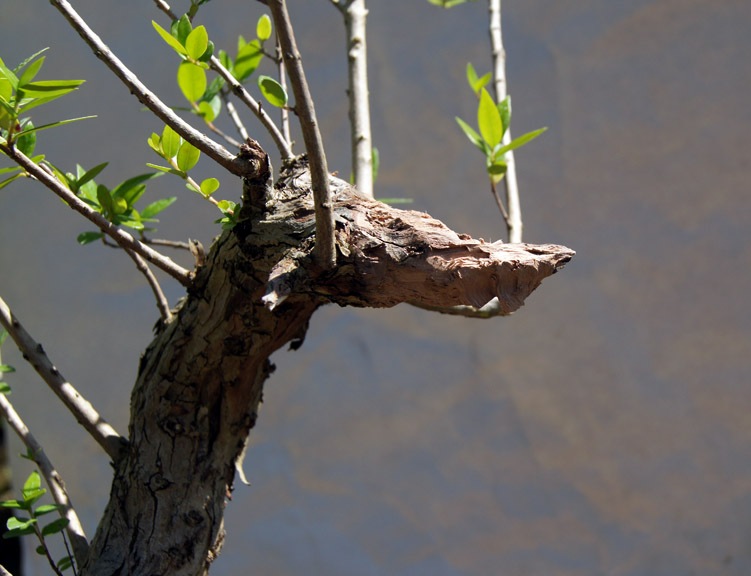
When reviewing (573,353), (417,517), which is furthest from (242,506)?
(573,353)

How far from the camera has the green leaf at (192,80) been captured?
71 centimetres

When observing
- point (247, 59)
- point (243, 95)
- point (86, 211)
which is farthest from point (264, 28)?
point (86, 211)

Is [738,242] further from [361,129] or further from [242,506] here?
[242,506]

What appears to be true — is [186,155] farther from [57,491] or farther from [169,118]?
[57,491]

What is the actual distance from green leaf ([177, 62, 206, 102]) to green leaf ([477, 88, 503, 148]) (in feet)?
0.81

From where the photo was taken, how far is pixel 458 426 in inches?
58.6

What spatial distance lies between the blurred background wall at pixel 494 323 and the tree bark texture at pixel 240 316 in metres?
0.84

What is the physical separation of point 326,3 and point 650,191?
26.8 inches

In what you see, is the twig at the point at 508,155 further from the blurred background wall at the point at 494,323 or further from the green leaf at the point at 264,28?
the blurred background wall at the point at 494,323

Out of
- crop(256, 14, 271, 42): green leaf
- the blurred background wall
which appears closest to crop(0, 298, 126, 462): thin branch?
crop(256, 14, 271, 42): green leaf

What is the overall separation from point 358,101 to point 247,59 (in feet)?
0.41

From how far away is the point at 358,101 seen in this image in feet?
2.59

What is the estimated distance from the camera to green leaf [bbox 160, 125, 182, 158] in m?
0.62

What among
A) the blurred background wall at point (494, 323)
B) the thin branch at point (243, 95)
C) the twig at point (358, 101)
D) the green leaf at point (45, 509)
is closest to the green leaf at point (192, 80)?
the thin branch at point (243, 95)
